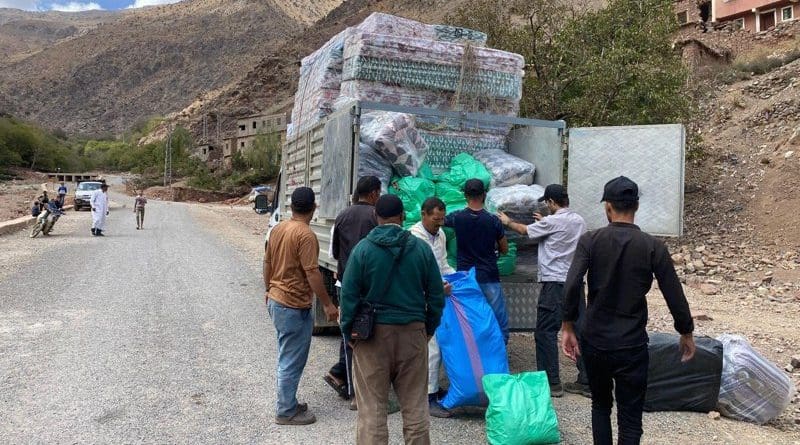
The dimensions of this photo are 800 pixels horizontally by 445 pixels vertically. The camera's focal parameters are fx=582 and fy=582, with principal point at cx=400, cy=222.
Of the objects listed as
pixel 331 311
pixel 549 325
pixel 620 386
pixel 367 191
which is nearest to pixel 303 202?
pixel 367 191

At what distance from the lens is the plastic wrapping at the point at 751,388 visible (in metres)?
4.24

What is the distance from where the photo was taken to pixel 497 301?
15.1 feet

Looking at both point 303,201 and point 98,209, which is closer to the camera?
point 303,201

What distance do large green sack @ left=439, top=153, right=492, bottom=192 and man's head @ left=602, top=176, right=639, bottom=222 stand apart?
2130mm

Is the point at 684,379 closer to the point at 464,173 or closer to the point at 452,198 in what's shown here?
the point at 452,198

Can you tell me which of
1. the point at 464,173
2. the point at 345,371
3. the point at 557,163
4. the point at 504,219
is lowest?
the point at 345,371

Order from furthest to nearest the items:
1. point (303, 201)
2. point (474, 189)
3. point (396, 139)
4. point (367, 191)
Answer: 1. point (396, 139)
2. point (474, 189)
3. point (367, 191)
4. point (303, 201)

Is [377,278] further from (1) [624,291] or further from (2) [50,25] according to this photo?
(2) [50,25]

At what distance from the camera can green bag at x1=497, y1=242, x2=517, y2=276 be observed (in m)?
5.21

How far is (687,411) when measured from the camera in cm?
439

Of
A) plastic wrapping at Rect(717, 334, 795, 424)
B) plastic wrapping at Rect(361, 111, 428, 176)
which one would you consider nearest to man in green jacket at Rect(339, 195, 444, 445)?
plastic wrapping at Rect(361, 111, 428, 176)

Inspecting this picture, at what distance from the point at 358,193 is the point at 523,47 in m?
12.0

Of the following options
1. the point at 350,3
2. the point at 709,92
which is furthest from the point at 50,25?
the point at 709,92

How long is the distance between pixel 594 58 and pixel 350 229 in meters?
11.5
